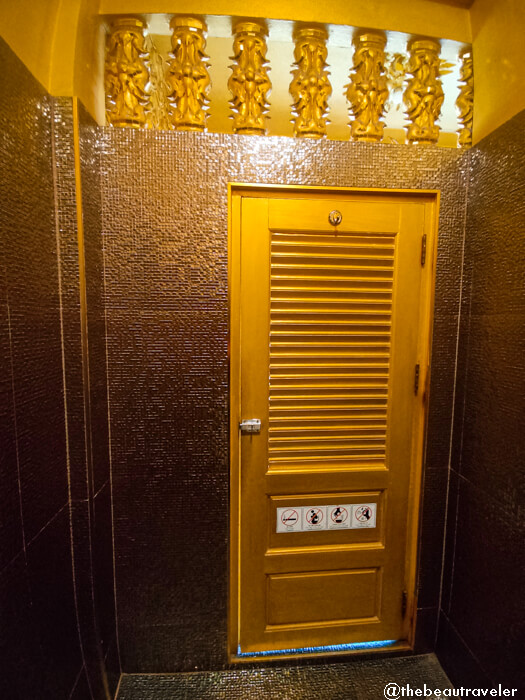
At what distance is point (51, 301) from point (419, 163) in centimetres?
134

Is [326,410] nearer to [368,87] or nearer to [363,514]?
[363,514]

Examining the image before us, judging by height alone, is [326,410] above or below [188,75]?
below

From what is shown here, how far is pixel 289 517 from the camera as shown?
1.46 meters

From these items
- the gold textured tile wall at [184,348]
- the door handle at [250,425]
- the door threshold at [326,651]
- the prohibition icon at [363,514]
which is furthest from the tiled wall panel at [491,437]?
the door handle at [250,425]

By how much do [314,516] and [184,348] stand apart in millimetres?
839

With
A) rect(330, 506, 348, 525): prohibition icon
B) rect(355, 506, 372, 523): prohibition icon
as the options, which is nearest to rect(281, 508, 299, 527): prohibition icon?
rect(330, 506, 348, 525): prohibition icon

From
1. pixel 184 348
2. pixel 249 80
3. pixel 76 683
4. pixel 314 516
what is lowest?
pixel 76 683

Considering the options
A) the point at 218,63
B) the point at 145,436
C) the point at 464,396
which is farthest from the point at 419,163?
the point at 145,436

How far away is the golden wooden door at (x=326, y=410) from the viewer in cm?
136

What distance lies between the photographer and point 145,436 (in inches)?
53.6

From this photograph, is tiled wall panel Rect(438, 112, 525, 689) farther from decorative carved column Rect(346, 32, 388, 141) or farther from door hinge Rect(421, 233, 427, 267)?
decorative carved column Rect(346, 32, 388, 141)

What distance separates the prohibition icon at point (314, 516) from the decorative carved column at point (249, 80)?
4.72 feet

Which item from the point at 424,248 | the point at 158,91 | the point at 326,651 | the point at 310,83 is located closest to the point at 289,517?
the point at 326,651

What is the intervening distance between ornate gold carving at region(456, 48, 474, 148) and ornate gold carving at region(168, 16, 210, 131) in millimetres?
944
